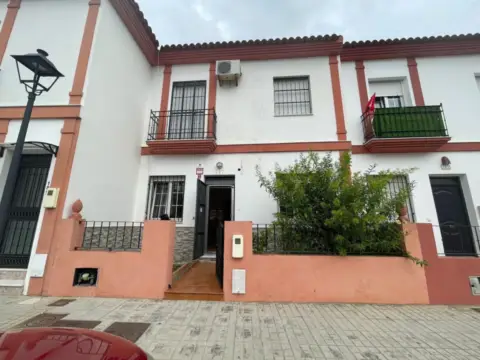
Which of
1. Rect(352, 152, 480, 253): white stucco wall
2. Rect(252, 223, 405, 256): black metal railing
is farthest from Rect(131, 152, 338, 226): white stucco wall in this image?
Rect(252, 223, 405, 256): black metal railing

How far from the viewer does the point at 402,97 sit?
766 cm

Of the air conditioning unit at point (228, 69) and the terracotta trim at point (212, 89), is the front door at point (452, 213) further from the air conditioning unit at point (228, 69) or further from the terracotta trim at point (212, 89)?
the terracotta trim at point (212, 89)

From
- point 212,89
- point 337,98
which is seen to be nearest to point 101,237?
point 212,89

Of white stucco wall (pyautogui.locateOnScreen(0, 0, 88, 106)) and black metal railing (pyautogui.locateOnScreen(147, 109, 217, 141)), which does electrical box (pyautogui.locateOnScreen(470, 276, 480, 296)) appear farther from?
white stucco wall (pyautogui.locateOnScreen(0, 0, 88, 106))

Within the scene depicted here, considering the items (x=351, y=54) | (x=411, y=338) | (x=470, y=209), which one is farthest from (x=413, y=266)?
(x=351, y=54)

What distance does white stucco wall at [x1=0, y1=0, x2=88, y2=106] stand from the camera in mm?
5105

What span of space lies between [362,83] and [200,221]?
713 cm

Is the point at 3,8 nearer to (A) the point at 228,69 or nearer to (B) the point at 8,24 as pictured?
(B) the point at 8,24

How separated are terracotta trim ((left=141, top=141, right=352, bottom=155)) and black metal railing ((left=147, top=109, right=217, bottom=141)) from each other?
696 millimetres

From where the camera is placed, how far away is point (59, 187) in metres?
4.52

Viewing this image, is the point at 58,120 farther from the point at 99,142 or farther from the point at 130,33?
the point at 130,33

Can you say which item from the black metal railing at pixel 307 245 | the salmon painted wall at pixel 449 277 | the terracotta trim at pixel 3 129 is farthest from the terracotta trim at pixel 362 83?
Answer: the terracotta trim at pixel 3 129

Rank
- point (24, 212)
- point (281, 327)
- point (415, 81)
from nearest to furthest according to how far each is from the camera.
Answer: point (281, 327) → point (24, 212) → point (415, 81)

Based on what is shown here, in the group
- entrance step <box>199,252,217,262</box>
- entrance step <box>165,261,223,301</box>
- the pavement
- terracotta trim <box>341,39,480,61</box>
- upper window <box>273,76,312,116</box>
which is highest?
terracotta trim <box>341,39,480,61</box>
